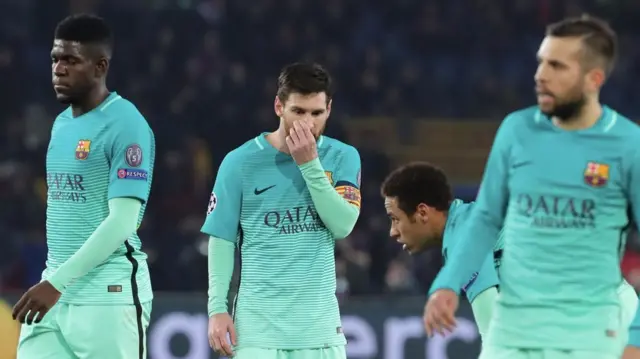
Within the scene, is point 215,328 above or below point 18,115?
below

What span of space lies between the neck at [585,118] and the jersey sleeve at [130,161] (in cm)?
176

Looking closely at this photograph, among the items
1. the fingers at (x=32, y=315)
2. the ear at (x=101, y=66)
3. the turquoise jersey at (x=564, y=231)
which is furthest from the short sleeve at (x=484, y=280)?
the ear at (x=101, y=66)

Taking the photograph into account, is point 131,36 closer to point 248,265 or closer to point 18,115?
point 18,115

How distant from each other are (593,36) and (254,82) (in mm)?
11518

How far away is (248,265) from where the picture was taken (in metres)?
5.32

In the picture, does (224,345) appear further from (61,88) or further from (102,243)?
(61,88)

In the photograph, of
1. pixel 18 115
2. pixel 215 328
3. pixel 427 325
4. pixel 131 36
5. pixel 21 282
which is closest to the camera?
pixel 427 325

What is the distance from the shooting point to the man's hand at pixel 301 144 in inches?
199

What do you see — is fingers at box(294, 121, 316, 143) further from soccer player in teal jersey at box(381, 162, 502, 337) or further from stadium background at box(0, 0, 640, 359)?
stadium background at box(0, 0, 640, 359)

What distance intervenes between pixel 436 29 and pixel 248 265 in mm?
12136

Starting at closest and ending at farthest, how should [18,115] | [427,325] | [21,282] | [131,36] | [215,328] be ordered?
[427,325], [215,328], [21,282], [18,115], [131,36]

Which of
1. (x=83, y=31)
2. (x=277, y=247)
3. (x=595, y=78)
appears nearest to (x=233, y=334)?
(x=277, y=247)

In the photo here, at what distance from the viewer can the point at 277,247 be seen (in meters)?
5.27

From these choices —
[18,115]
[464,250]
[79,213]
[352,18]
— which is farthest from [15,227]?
[464,250]
